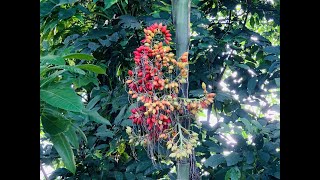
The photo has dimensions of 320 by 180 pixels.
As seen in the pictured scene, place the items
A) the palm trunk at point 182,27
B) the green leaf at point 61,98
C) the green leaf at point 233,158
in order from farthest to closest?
the green leaf at point 233,158
the palm trunk at point 182,27
the green leaf at point 61,98

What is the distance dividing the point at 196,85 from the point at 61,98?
65 centimetres

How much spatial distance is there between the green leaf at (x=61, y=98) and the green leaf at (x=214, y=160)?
44 centimetres

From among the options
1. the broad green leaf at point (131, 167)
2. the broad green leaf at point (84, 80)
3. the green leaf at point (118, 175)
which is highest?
the broad green leaf at point (84, 80)

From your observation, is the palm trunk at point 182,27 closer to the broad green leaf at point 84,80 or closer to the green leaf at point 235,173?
the green leaf at point 235,173

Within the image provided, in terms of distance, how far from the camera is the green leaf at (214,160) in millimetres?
810

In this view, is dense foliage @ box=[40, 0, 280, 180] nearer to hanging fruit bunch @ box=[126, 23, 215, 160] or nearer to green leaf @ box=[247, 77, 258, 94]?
green leaf @ box=[247, 77, 258, 94]

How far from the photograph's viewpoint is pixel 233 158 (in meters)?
0.82

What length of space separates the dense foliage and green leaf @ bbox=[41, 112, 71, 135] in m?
0.33

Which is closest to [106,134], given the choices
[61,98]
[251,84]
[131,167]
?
[131,167]

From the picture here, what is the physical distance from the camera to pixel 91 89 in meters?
1.15

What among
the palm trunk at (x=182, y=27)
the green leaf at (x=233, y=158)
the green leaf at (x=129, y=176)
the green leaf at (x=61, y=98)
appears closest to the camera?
the green leaf at (x=61, y=98)

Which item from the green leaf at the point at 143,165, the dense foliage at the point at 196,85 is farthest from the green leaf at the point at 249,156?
the green leaf at the point at 143,165
